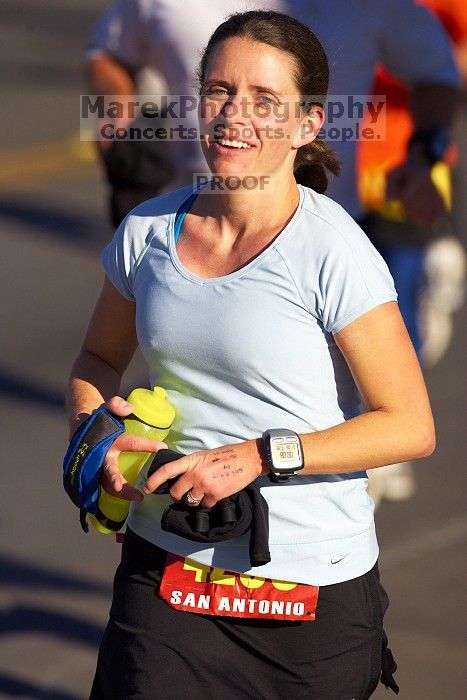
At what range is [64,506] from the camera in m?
5.77

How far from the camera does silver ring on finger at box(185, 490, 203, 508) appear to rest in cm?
276

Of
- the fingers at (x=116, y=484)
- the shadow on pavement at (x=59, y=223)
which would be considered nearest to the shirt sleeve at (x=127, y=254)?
the fingers at (x=116, y=484)

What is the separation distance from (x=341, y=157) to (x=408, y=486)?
5.54ft

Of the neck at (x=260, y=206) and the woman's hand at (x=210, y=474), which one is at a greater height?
the neck at (x=260, y=206)

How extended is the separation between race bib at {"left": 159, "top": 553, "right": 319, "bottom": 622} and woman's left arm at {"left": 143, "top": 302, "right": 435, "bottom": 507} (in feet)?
0.93

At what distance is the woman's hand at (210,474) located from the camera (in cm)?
274

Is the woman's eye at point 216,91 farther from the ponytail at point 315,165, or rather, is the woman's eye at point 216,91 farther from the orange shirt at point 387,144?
the orange shirt at point 387,144

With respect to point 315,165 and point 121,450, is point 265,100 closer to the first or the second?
point 315,165

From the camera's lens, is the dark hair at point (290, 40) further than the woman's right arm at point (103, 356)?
No

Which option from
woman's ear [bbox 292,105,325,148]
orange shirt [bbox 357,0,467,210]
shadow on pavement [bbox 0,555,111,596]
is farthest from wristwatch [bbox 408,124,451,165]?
woman's ear [bbox 292,105,325,148]

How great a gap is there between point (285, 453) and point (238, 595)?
0.37 m

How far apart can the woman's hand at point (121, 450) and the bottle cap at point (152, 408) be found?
21 millimetres

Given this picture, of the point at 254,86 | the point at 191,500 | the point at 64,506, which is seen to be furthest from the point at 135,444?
the point at 64,506

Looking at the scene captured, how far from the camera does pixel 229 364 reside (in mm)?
2895
